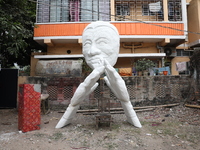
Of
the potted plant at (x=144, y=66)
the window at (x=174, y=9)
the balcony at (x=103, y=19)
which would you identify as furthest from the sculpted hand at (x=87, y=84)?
the window at (x=174, y=9)

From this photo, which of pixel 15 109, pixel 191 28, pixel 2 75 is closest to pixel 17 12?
pixel 2 75

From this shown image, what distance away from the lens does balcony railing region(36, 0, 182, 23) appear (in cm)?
1079

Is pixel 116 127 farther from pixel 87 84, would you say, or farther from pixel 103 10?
pixel 103 10

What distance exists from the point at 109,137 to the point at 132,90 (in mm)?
3811

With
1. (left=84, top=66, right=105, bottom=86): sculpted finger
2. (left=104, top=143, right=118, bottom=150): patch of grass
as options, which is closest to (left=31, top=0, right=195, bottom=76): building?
(left=84, top=66, right=105, bottom=86): sculpted finger

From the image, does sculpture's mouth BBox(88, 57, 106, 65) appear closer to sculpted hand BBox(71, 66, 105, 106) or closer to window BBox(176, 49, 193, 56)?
sculpted hand BBox(71, 66, 105, 106)

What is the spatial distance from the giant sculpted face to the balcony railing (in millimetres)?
5922

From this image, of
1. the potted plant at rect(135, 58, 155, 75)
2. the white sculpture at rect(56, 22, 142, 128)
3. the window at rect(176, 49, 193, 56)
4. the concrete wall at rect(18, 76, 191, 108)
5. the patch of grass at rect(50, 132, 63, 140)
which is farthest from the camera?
the window at rect(176, 49, 193, 56)

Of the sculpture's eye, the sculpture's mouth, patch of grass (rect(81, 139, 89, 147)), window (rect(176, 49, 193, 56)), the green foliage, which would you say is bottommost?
patch of grass (rect(81, 139, 89, 147))

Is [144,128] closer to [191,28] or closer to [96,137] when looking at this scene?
[96,137]

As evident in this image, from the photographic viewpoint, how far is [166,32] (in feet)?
35.0

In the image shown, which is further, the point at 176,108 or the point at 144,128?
the point at 176,108

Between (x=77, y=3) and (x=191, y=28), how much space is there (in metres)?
8.85

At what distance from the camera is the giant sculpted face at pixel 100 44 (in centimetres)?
466
